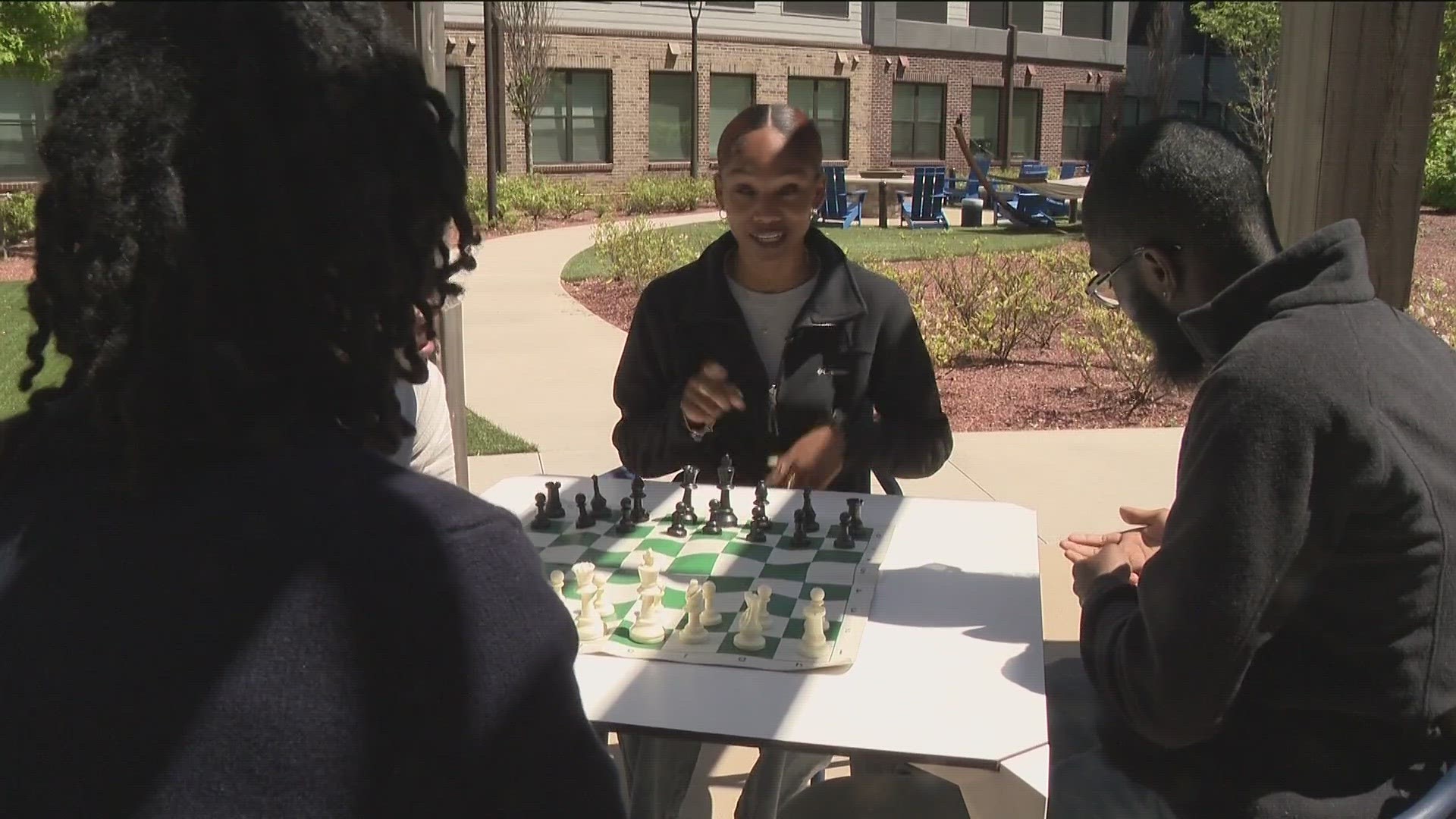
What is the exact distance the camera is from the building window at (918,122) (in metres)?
32.2

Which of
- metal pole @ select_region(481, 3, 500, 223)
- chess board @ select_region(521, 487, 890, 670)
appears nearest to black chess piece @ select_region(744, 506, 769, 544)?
chess board @ select_region(521, 487, 890, 670)

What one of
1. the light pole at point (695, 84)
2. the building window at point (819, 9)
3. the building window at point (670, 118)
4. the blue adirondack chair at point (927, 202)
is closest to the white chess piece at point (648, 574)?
the blue adirondack chair at point (927, 202)

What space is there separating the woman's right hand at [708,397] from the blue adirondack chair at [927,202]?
709 inches

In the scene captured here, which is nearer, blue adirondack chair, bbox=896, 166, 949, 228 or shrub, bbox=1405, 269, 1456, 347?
shrub, bbox=1405, 269, 1456, 347

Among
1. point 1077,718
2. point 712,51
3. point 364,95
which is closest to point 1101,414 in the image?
point 1077,718

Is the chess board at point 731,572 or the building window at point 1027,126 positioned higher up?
the building window at point 1027,126

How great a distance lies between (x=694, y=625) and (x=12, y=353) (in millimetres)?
8378

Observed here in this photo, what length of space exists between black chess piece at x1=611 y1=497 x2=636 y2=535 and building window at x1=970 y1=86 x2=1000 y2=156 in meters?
32.4

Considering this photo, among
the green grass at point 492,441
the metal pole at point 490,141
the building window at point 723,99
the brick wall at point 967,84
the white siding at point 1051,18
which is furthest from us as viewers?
the white siding at point 1051,18

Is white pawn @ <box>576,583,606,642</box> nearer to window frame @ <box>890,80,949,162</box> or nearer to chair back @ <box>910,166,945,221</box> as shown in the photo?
chair back @ <box>910,166,945,221</box>

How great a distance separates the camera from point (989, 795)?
212 cm

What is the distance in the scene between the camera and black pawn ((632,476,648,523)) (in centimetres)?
276

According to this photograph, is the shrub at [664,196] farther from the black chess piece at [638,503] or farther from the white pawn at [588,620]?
the white pawn at [588,620]

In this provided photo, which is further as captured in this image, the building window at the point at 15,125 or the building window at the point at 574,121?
the building window at the point at 574,121
